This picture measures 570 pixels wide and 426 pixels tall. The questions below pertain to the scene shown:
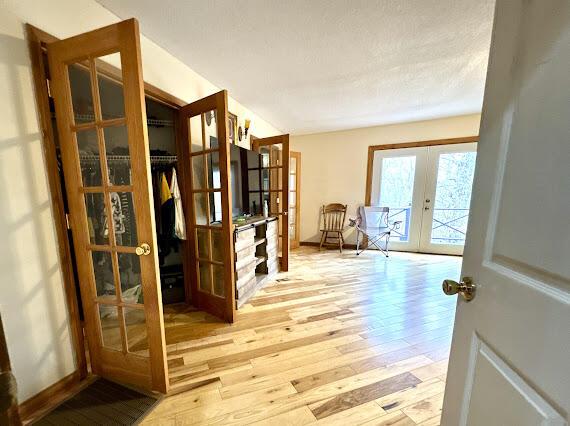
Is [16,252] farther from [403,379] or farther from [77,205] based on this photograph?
[403,379]

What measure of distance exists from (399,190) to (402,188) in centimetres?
6

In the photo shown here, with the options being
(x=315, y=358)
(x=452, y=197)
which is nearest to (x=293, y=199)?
(x=452, y=197)

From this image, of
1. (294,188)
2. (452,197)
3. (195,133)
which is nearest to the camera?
(195,133)

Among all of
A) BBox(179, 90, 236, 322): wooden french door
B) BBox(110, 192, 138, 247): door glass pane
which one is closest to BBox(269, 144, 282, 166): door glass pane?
BBox(179, 90, 236, 322): wooden french door

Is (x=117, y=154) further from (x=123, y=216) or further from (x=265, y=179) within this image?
(x=265, y=179)

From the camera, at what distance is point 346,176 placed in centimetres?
475

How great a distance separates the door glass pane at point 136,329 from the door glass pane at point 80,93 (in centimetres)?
115

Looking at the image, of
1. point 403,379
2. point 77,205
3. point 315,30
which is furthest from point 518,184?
point 77,205

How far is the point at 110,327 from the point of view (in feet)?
4.69

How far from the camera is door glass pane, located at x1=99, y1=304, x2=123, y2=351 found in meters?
1.41

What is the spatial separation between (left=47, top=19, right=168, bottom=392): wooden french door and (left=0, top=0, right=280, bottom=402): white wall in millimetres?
106

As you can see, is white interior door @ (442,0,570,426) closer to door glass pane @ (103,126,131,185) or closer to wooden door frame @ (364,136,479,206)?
door glass pane @ (103,126,131,185)

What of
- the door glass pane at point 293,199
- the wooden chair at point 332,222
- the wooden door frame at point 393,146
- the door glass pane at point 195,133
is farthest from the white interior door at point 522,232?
the wooden chair at point 332,222

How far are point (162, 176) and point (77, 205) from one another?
A: 36.4 inches
